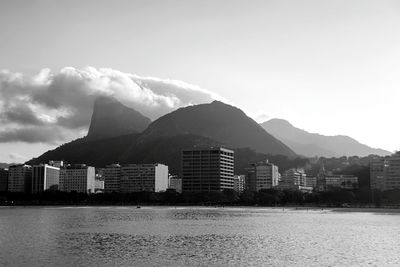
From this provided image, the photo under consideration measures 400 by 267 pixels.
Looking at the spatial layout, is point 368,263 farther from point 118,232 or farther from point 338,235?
point 118,232

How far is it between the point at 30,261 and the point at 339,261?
3099cm

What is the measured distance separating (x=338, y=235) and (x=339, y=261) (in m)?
31.7

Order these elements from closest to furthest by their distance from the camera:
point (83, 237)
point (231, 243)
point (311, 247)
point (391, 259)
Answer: point (391, 259) → point (311, 247) → point (231, 243) → point (83, 237)

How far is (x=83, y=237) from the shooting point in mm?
78188

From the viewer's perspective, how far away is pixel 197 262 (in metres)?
53.6

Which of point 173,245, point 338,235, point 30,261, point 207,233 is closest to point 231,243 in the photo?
point 173,245

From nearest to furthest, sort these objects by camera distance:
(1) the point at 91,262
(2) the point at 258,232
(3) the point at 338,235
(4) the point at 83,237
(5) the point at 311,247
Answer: (1) the point at 91,262 → (5) the point at 311,247 → (4) the point at 83,237 → (3) the point at 338,235 → (2) the point at 258,232

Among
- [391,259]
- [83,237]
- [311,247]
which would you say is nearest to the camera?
[391,259]

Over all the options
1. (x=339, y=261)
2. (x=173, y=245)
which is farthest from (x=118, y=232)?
(x=339, y=261)

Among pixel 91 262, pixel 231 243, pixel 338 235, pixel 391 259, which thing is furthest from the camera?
pixel 338 235

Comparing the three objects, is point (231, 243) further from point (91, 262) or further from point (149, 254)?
point (91, 262)

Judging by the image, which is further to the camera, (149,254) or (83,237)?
(83,237)

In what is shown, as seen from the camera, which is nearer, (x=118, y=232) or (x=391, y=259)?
(x=391, y=259)

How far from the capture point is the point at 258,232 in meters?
91.5
